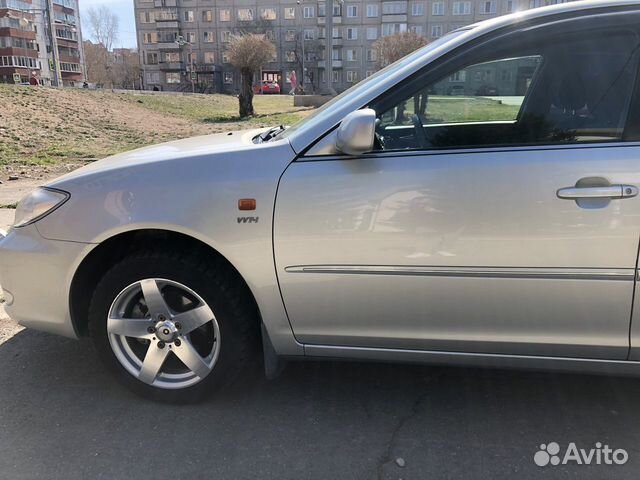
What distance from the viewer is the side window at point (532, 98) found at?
2.32 metres

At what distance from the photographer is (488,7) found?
74.8 metres

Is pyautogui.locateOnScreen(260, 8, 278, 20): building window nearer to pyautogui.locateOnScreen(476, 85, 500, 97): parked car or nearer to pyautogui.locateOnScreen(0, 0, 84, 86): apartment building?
pyautogui.locateOnScreen(0, 0, 84, 86): apartment building

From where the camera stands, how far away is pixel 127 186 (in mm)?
2553

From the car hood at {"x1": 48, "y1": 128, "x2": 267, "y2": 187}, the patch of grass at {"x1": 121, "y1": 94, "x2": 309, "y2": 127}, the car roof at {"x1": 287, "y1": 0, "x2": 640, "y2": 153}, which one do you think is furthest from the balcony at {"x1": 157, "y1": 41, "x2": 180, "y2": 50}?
the car roof at {"x1": 287, "y1": 0, "x2": 640, "y2": 153}

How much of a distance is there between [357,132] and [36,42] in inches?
3664

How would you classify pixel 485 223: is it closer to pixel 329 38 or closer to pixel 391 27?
pixel 329 38

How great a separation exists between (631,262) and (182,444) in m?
2.07

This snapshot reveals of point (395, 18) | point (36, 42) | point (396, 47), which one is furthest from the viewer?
point (36, 42)

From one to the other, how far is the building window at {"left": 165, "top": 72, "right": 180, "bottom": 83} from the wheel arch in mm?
87755

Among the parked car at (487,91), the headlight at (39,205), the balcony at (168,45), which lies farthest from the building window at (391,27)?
the headlight at (39,205)

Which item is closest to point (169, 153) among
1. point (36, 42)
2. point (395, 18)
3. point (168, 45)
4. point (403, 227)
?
point (403, 227)

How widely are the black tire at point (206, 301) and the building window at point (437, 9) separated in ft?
266

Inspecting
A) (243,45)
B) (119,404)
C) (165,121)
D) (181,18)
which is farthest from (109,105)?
(181,18)

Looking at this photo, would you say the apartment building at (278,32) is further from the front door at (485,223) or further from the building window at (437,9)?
the front door at (485,223)
